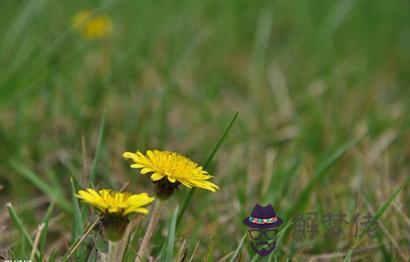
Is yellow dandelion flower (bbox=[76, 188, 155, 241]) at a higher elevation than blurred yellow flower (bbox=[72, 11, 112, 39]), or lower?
lower

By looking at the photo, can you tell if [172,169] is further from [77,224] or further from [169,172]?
[77,224]

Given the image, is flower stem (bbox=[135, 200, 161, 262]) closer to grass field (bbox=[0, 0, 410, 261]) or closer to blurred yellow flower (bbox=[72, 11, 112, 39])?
grass field (bbox=[0, 0, 410, 261])

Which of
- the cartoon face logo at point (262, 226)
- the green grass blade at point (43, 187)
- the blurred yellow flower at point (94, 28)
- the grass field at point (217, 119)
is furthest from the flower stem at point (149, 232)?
the blurred yellow flower at point (94, 28)

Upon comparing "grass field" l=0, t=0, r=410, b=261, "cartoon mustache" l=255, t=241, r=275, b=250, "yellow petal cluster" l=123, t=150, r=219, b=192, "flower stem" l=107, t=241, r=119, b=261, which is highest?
"grass field" l=0, t=0, r=410, b=261

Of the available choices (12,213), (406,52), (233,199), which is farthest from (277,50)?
(12,213)

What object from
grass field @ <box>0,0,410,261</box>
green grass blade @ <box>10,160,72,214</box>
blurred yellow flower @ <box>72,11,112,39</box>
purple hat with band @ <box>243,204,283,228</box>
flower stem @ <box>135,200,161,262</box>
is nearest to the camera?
flower stem @ <box>135,200,161,262</box>

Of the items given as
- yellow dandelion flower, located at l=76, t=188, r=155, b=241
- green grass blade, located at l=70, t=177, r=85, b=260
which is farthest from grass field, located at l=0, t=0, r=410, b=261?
yellow dandelion flower, located at l=76, t=188, r=155, b=241

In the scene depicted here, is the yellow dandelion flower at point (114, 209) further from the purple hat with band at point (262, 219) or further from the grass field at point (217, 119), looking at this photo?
the purple hat with band at point (262, 219)
